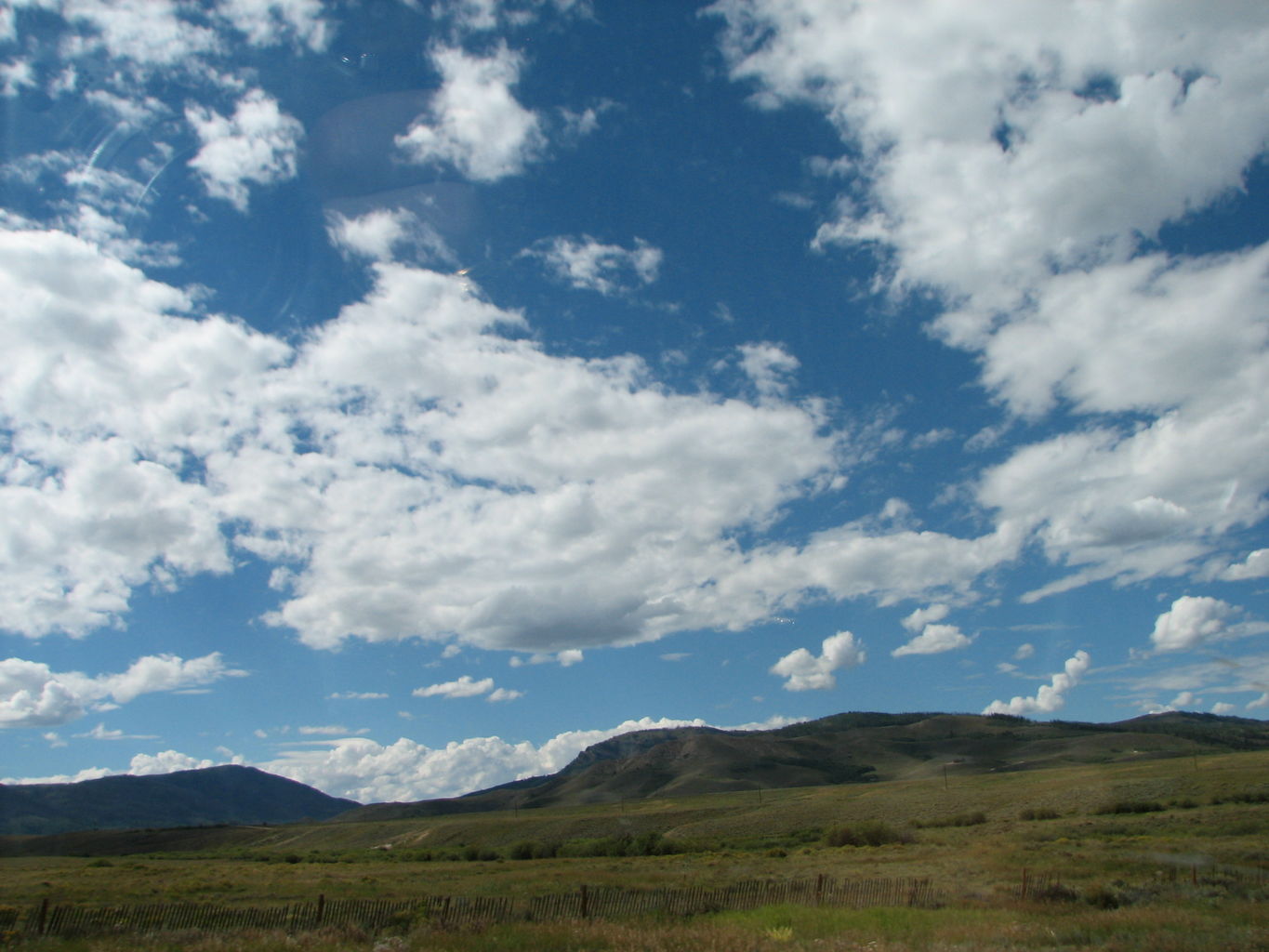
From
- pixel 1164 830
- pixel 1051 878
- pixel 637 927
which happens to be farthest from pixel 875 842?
pixel 637 927

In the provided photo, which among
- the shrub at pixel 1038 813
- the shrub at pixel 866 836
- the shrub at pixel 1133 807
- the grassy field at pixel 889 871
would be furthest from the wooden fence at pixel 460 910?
the shrub at pixel 1133 807

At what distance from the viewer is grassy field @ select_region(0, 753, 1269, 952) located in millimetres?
19466

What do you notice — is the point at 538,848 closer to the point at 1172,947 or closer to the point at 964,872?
the point at 964,872

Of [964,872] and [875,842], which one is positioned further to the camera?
[875,842]

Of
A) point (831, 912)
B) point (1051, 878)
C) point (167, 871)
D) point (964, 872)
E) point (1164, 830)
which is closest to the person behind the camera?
point (831, 912)

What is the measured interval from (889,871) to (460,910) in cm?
2327

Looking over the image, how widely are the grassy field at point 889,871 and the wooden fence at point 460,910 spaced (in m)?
1.63

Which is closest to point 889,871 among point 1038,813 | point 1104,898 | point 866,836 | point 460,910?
point 1104,898

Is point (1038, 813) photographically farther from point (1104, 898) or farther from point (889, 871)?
point (1104, 898)

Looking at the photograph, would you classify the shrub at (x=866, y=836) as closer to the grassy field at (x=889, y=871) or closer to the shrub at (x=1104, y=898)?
the grassy field at (x=889, y=871)

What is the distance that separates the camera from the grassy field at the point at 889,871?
63.9 ft

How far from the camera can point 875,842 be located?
6581 cm

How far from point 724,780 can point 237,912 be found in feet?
609

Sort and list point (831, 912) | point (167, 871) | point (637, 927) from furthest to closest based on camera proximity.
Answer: point (167, 871), point (831, 912), point (637, 927)
